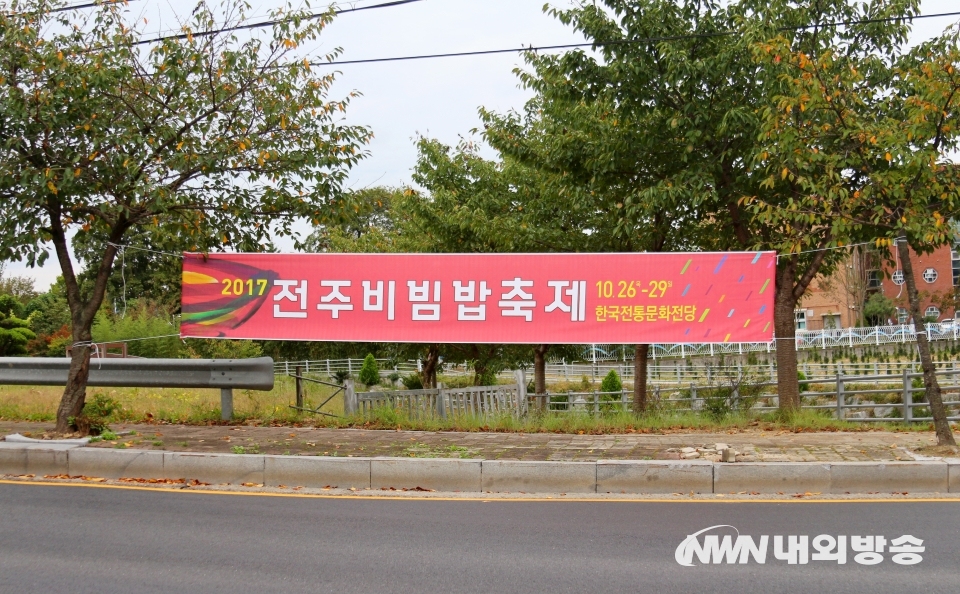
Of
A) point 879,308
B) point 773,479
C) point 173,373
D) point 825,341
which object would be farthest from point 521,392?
point 879,308

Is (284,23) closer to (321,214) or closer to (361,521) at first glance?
(321,214)

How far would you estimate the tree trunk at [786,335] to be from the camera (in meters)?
12.5

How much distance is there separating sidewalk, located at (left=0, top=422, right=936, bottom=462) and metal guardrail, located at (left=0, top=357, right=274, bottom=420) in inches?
24.3

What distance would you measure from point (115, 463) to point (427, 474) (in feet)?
11.6

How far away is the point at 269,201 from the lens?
11383mm

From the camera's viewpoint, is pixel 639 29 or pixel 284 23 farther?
pixel 639 29

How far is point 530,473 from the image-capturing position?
27.2ft

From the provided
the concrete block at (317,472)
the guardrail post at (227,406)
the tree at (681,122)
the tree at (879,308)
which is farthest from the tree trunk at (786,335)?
the tree at (879,308)

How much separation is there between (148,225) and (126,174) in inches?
43.0

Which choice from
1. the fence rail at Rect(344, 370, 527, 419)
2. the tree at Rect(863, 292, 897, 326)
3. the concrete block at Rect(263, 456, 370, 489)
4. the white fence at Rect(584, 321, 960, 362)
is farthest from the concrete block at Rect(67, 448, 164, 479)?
the tree at Rect(863, 292, 897, 326)

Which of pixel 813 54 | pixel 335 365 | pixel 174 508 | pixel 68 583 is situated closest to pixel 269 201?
pixel 174 508

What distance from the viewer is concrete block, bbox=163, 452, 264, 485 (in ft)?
28.6

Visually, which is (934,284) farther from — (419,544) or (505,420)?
(419,544)

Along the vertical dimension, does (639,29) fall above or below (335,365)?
above
